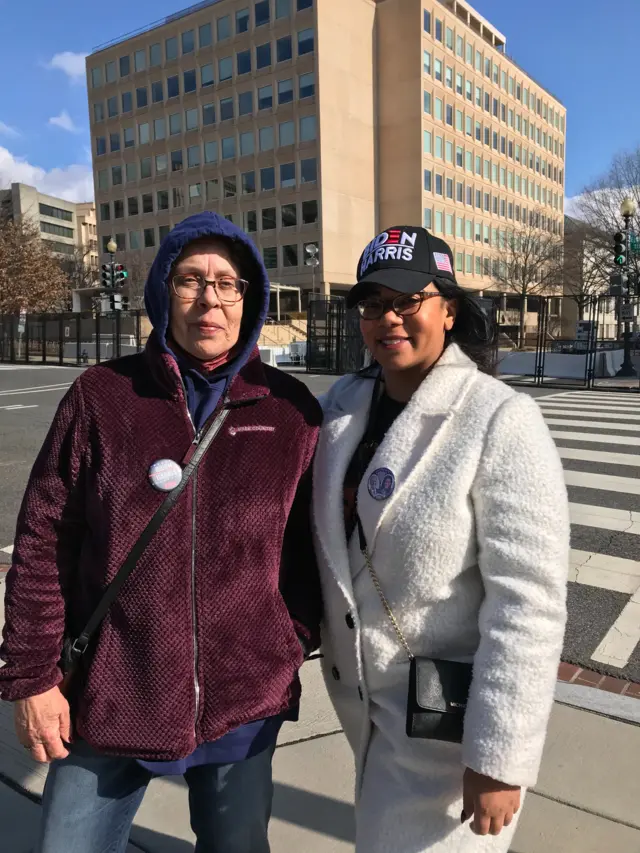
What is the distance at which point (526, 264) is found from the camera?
52.0m

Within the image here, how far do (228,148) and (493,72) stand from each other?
2663cm

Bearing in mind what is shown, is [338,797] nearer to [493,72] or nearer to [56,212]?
[493,72]

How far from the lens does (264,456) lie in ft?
5.20

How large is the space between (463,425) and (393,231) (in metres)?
0.54

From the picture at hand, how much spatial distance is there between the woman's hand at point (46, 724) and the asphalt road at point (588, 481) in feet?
9.58

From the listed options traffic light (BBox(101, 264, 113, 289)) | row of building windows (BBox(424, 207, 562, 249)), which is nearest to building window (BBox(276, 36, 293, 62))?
row of building windows (BBox(424, 207, 562, 249))

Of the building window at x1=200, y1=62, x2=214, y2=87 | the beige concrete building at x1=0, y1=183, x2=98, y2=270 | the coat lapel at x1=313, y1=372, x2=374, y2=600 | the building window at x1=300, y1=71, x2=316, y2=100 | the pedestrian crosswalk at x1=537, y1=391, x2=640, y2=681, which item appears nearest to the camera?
the coat lapel at x1=313, y1=372, x2=374, y2=600

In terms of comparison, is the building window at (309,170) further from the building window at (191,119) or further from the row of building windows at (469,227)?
the building window at (191,119)

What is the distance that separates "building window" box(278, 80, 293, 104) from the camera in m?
48.2

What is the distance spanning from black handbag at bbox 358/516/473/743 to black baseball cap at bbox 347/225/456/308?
884mm

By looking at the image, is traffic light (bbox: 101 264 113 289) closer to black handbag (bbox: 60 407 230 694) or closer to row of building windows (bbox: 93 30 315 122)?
black handbag (bbox: 60 407 230 694)

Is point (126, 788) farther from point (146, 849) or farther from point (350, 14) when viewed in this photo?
point (350, 14)

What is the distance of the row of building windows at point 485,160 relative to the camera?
5197 cm

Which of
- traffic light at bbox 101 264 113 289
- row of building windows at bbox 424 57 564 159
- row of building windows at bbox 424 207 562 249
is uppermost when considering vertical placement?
row of building windows at bbox 424 57 564 159
